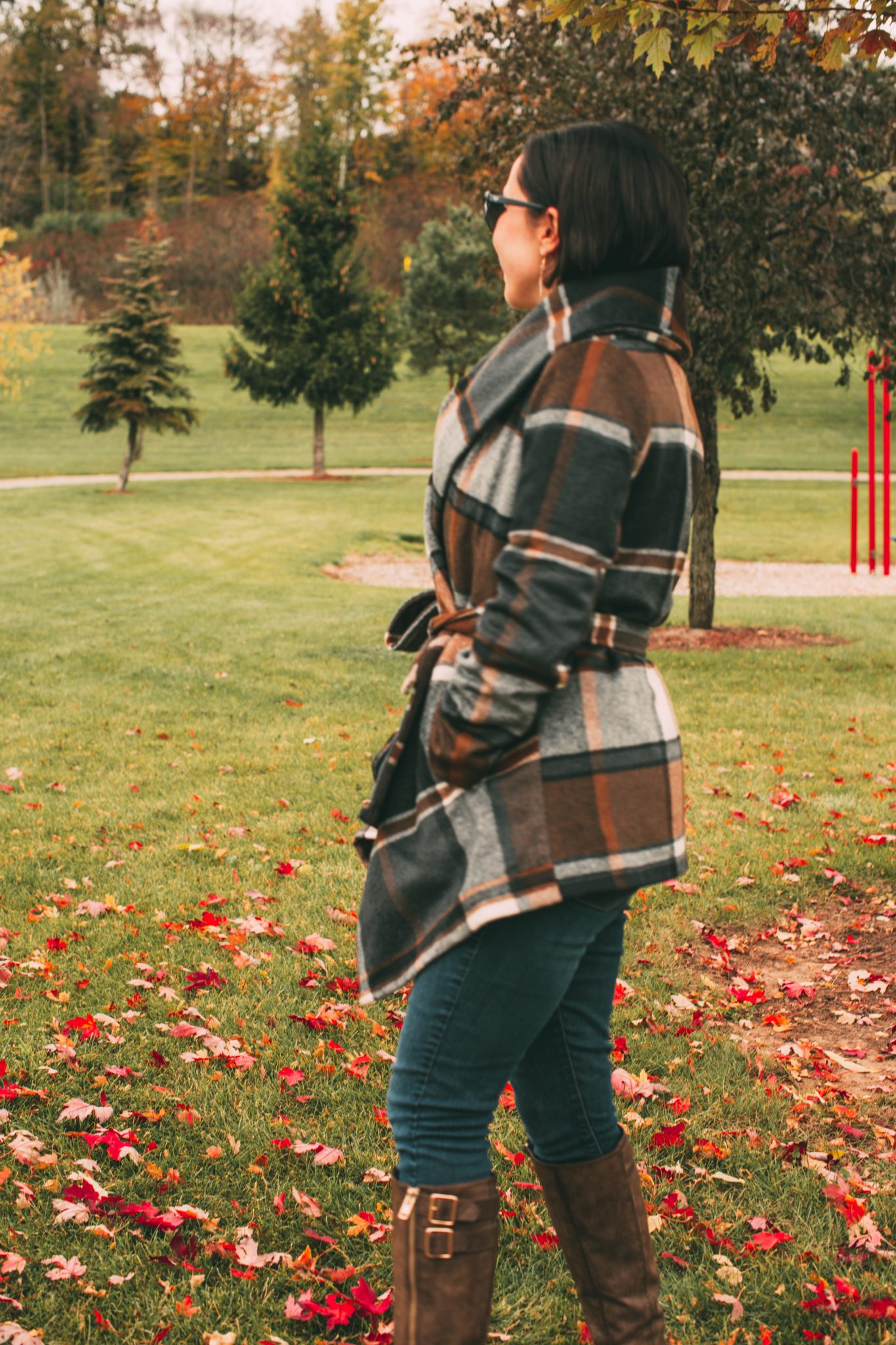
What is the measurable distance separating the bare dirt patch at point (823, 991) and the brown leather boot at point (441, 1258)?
188cm

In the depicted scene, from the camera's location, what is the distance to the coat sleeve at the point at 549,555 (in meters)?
1.59

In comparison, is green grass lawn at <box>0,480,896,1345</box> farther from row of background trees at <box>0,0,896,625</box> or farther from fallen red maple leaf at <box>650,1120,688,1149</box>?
row of background trees at <box>0,0,896,625</box>

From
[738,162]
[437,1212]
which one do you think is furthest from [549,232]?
[738,162]

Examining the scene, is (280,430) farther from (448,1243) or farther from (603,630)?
(448,1243)

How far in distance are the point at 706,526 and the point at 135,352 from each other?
1854cm

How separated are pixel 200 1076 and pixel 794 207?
8.91 m

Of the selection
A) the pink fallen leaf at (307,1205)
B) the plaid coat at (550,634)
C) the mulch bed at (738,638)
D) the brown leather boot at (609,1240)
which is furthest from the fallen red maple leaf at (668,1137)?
the mulch bed at (738,638)

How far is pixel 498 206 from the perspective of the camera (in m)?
1.89

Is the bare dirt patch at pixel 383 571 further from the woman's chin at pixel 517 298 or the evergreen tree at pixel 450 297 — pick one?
the evergreen tree at pixel 450 297

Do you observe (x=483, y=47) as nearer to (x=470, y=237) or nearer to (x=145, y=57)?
(x=470, y=237)

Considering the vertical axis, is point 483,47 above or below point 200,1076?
above

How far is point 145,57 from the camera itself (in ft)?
204

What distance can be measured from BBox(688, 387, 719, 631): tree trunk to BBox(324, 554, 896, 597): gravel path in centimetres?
434

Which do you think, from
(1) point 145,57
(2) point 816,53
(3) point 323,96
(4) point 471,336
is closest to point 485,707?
(2) point 816,53
